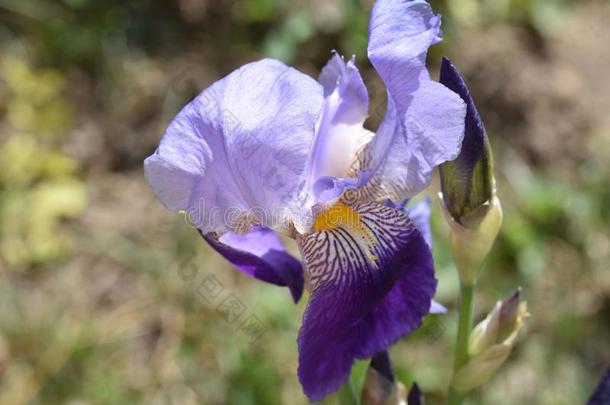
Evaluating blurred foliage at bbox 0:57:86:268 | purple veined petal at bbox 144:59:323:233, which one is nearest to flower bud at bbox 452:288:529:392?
purple veined petal at bbox 144:59:323:233

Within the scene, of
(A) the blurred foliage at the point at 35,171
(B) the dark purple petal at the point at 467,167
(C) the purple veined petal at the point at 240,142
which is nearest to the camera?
(C) the purple veined petal at the point at 240,142

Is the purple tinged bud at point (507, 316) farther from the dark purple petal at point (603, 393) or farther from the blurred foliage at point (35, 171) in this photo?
the blurred foliage at point (35, 171)

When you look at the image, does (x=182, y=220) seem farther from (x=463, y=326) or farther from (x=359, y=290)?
(x=359, y=290)

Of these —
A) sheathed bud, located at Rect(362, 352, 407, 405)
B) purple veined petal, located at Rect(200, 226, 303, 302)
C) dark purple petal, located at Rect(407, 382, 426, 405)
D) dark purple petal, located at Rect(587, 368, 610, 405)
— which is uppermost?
purple veined petal, located at Rect(200, 226, 303, 302)

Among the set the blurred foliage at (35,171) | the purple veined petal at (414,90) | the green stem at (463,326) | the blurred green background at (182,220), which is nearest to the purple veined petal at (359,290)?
the purple veined petal at (414,90)

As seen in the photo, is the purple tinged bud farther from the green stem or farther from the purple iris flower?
the purple iris flower

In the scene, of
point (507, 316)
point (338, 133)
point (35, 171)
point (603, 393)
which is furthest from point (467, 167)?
point (35, 171)

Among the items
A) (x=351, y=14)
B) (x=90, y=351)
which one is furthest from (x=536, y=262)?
(x=90, y=351)
